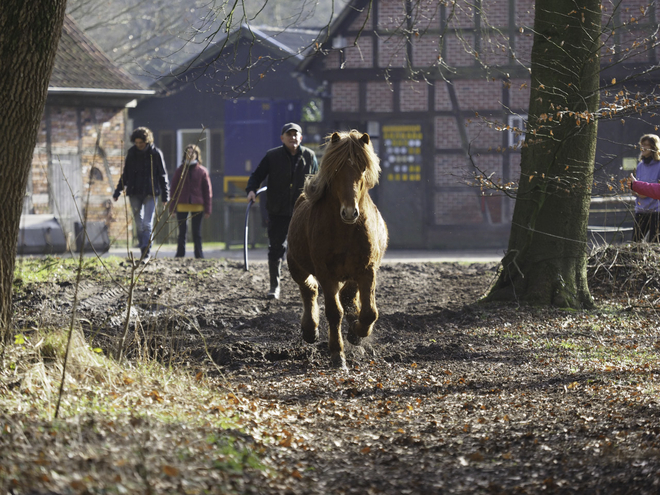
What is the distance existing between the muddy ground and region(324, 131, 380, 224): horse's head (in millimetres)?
1308

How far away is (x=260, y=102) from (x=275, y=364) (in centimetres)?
1780

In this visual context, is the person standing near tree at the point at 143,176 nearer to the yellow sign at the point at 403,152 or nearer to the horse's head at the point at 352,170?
the horse's head at the point at 352,170

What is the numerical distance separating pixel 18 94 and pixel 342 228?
8.05 ft

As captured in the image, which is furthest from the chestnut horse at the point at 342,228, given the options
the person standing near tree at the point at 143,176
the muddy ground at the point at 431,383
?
the person standing near tree at the point at 143,176

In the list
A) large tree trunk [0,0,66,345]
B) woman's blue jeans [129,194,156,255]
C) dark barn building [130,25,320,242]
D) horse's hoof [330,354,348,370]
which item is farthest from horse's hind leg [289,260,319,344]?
dark barn building [130,25,320,242]

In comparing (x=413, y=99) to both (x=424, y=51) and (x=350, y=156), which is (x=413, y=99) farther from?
(x=350, y=156)

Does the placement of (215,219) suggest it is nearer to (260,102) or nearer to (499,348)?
(260,102)

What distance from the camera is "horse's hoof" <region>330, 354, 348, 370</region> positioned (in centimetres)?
639

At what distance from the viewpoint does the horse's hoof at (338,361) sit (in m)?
6.39

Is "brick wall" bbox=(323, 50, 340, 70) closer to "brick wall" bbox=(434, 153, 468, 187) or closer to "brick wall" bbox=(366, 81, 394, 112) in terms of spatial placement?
"brick wall" bbox=(366, 81, 394, 112)

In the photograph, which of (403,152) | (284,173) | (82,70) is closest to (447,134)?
(403,152)

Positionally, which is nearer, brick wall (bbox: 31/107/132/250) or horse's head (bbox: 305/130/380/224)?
horse's head (bbox: 305/130/380/224)

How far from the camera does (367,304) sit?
6.46 meters

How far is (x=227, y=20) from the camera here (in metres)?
8.16
